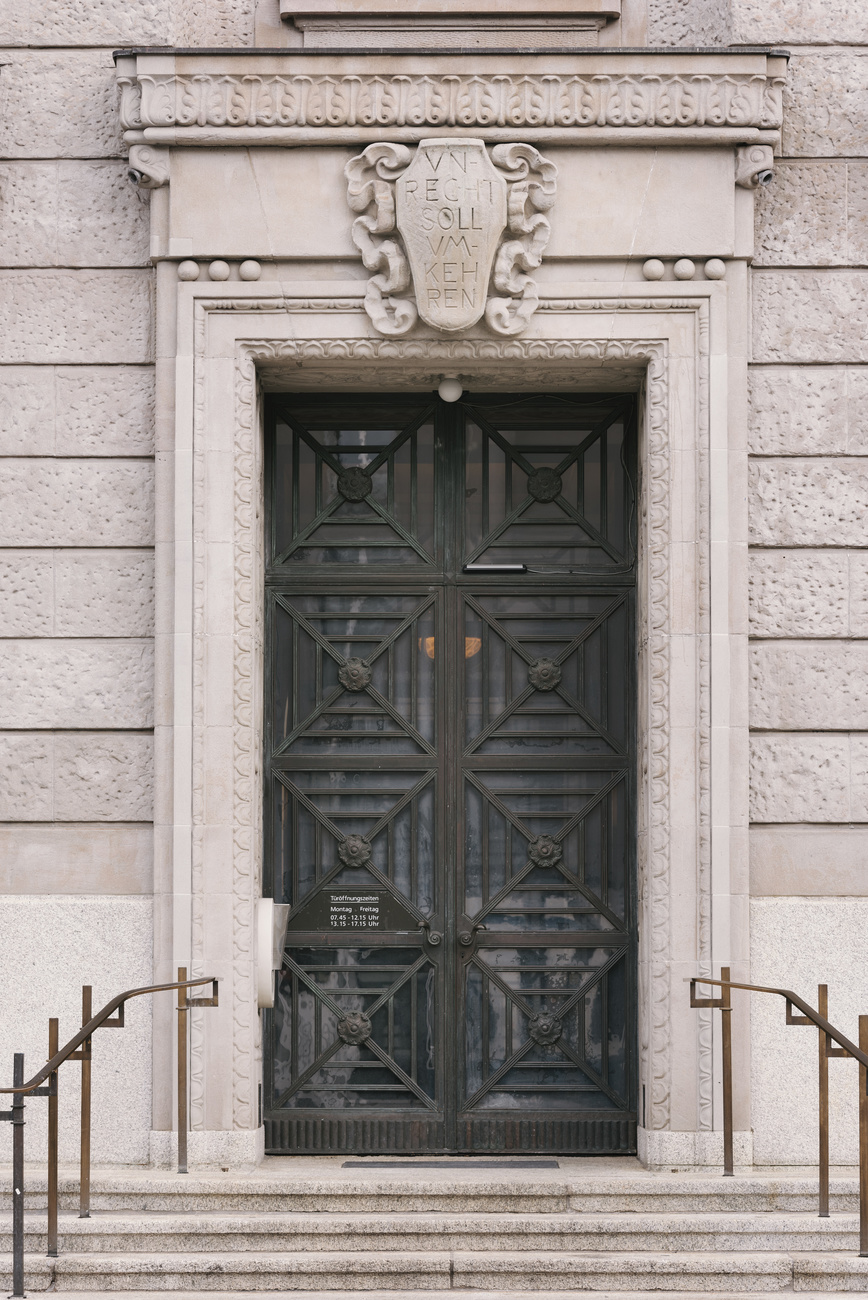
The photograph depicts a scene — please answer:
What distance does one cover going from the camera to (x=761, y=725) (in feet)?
24.1

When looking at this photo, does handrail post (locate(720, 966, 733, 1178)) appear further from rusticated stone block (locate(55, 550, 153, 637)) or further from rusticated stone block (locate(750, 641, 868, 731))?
rusticated stone block (locate(55, 550, 153, 637))

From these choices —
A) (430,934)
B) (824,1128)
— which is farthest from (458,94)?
(824,1128)

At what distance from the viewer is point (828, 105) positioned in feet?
24.7

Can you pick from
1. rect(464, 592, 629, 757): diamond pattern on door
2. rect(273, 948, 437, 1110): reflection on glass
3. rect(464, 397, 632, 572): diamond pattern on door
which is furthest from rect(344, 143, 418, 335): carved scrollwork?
rect(273, 948, 437, 1110): reflection on glass

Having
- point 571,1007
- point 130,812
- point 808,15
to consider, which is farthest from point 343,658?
point 808,15

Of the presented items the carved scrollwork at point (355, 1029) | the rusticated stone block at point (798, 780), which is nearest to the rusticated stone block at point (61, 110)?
the rusticated stone block at point (798, 780)

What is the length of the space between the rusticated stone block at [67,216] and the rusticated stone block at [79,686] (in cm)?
216

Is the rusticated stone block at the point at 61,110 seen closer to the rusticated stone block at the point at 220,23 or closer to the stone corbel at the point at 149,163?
the stone corbel at the point at 149,163

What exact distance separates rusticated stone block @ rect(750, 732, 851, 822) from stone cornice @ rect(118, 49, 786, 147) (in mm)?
3265

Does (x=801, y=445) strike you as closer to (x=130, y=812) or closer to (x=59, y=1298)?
(x=130, y=812)

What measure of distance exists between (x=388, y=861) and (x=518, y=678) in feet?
4.26

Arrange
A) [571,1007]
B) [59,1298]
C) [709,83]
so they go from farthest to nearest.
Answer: [571,1007] < [709,83] < [59,1298]

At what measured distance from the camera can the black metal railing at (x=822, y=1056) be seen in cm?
614

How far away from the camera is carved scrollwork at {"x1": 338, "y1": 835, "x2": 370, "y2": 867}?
7.78m
